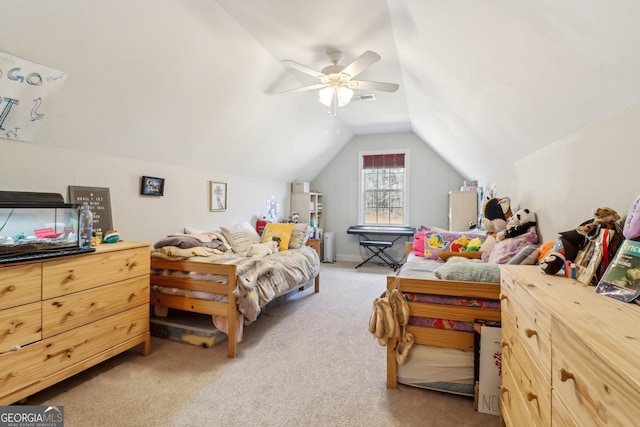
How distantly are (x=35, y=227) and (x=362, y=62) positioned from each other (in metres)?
2.42

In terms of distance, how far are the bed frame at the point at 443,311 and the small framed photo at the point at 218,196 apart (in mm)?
2719

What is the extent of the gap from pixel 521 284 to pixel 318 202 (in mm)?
5363

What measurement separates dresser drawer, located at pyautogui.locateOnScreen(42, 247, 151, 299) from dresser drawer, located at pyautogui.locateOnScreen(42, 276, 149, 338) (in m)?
0.04

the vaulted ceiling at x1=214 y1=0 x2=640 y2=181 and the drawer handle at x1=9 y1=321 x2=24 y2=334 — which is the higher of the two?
the vaulted ceiling at x1=214 y1=0 x2=640 y2=181

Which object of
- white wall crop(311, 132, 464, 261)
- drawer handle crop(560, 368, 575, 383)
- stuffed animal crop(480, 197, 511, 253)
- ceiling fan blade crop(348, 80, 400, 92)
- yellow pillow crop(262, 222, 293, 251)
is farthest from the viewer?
white wall crop(311, 132, 464, 261)

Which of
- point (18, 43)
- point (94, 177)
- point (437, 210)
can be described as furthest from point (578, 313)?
point (437, 210)

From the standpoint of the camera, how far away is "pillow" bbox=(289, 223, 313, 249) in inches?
160

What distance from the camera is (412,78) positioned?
2957 millimetres

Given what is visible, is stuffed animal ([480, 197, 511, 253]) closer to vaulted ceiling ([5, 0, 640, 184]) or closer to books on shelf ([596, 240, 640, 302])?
vaulted ceiling ([5, 0, 640, 184])

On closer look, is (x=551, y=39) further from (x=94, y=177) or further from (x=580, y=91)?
(x=94, y=177)

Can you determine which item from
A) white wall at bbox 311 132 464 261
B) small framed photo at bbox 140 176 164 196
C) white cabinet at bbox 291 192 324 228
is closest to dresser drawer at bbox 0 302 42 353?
small framed photo at bbox 140 176 164 196

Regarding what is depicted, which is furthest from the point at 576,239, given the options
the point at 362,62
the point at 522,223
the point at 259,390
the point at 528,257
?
the point at 259,390

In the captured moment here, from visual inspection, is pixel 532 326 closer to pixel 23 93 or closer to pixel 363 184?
pixel 23 93

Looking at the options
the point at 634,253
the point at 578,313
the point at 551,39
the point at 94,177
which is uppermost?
the point at 551,39
